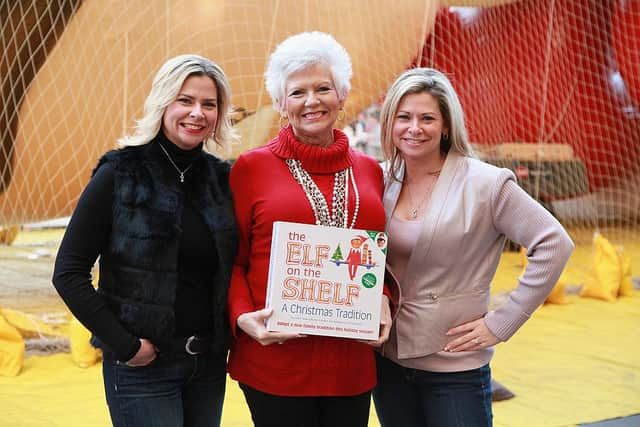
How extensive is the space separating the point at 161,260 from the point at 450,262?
64cm

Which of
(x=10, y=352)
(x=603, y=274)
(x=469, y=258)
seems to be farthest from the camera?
(x=603, y=274)

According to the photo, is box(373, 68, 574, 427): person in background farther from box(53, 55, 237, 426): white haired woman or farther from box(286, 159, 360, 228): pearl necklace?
box(53, 55, 237, 426): white haired woman

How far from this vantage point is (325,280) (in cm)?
150

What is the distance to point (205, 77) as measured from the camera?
5.22ft

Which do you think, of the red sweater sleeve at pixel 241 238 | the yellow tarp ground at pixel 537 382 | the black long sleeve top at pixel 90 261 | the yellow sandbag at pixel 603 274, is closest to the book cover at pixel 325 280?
the red sweater sleeve at pixel 241 238

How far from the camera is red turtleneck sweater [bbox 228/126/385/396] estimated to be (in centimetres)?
157

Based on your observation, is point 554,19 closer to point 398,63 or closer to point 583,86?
point 583,86

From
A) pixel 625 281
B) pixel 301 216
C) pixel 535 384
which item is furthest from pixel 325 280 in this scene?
pixel 625 281

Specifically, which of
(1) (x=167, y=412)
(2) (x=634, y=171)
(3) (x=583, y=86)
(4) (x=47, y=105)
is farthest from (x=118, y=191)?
(2) (x=634, y=171)

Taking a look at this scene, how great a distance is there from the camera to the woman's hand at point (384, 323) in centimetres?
156

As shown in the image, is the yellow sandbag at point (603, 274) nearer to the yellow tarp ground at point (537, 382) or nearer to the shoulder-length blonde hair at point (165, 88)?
the yellow tarp ground at point (537, 382)

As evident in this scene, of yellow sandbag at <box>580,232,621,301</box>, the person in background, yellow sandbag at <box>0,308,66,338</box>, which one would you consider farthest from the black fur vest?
yellow sandbag at <box>580,232,621,301</box>

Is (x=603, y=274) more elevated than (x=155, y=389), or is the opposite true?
(x=155, y=389)

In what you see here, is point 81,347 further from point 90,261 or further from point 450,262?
Result: point 450,262
